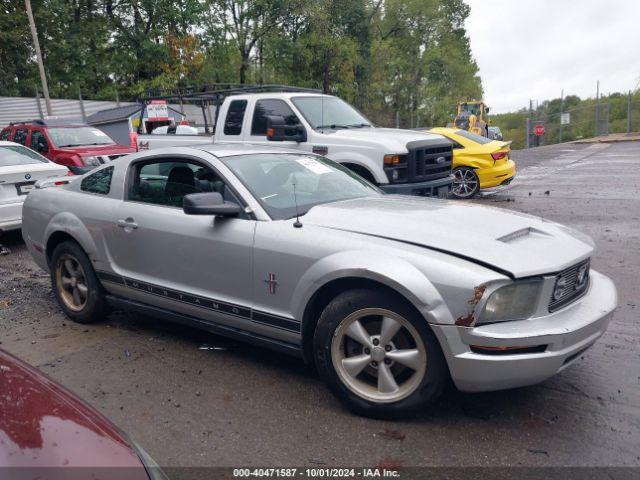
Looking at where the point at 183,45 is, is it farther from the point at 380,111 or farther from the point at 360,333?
the point at 360,333

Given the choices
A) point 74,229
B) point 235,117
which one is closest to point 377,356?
point 74,229

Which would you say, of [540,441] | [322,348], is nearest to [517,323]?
→ [540,441]

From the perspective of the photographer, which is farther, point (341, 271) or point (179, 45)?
point (179, 45)

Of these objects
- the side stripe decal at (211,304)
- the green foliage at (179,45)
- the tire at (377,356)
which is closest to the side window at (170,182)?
the side stripe decal at (211,304)

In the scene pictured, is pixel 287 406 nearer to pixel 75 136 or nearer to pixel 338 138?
pixel 338 138

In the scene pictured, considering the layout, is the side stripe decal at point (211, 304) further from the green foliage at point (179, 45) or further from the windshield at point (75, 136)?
the green foliage at point (179, 45)

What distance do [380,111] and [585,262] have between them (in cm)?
4269

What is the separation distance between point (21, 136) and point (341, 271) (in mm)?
11721

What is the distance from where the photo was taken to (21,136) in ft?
41.3

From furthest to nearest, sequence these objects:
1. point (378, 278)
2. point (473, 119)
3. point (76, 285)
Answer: point (473, 119) < point (76, 285) < point (378, 278)

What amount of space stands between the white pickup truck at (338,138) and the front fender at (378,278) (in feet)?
15.6

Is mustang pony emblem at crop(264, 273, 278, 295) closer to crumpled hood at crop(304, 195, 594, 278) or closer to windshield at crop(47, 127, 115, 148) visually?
crumpled hood at crop(304, 195, 594, 278)

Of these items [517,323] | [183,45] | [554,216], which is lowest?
[554,216]

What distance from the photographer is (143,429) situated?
3.30 m
